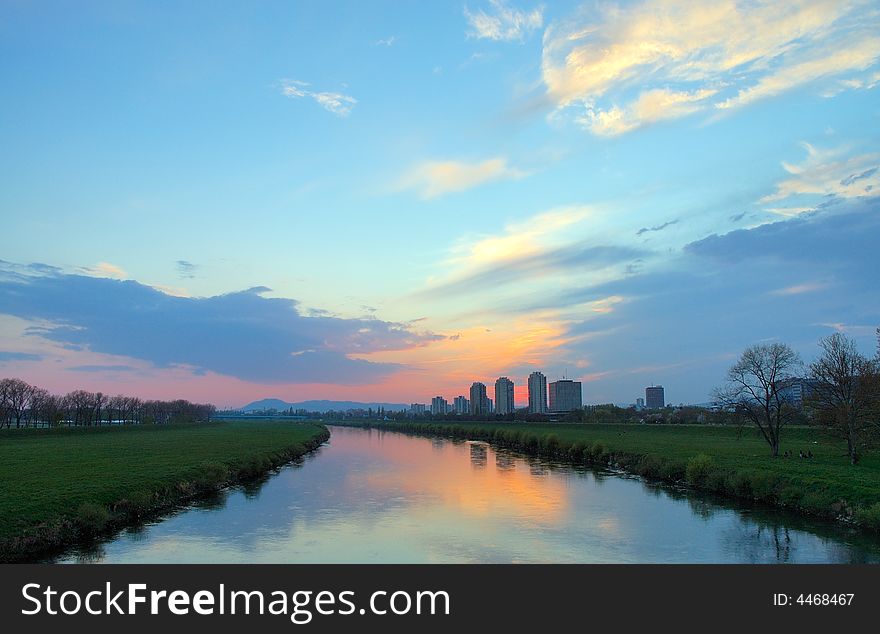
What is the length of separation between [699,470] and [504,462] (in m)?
22.9

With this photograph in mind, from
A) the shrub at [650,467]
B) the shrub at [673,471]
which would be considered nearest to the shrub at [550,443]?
the shrub at [650,467]

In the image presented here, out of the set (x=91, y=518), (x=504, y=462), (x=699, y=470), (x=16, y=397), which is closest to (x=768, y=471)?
(x=699, y=470)

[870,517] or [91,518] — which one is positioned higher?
[91,518]

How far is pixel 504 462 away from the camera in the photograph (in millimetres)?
56781

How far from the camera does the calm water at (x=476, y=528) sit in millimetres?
21000

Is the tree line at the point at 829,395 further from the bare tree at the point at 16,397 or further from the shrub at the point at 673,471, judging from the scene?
the bare tree at the point at 16,397

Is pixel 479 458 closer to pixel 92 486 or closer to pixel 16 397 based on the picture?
pixel 92 486

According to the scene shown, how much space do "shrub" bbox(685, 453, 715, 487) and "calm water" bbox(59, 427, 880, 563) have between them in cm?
228

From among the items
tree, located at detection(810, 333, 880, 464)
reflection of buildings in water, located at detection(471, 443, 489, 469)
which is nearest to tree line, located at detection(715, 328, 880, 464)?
tree, located at detection(810, 333, 880, 464)

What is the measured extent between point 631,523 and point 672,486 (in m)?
12.6

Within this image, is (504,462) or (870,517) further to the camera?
(504,462)

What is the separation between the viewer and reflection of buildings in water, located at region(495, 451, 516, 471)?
51.3m
